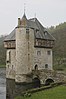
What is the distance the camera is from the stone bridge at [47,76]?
35331 millimetres

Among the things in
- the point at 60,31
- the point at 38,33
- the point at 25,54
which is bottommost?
the point at 25,54

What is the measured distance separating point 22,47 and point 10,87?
5962 millimetres

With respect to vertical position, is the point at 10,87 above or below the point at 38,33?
below

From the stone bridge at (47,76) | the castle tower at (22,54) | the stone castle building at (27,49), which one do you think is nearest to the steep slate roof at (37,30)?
the stone castle building at (27,49)

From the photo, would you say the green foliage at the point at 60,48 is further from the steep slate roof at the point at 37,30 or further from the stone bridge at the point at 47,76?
the stone bridge at the point at 47,76

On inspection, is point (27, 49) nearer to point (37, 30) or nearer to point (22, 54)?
point (22, 54)

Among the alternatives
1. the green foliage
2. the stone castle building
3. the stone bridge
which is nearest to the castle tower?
the stone castle building

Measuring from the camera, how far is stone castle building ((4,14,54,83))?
128ft

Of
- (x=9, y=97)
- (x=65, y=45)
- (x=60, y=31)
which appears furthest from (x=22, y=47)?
(x=60, y=31)

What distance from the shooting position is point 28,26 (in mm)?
40656

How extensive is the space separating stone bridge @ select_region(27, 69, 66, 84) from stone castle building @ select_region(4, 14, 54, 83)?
114cm

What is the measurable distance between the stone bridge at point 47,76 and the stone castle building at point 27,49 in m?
1.14

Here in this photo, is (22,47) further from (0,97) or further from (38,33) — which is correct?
(0,97)

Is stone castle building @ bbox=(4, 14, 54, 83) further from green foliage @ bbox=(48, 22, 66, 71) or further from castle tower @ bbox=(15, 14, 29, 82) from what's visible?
green foliage @ bbox=(48, 22, 66, 71)
